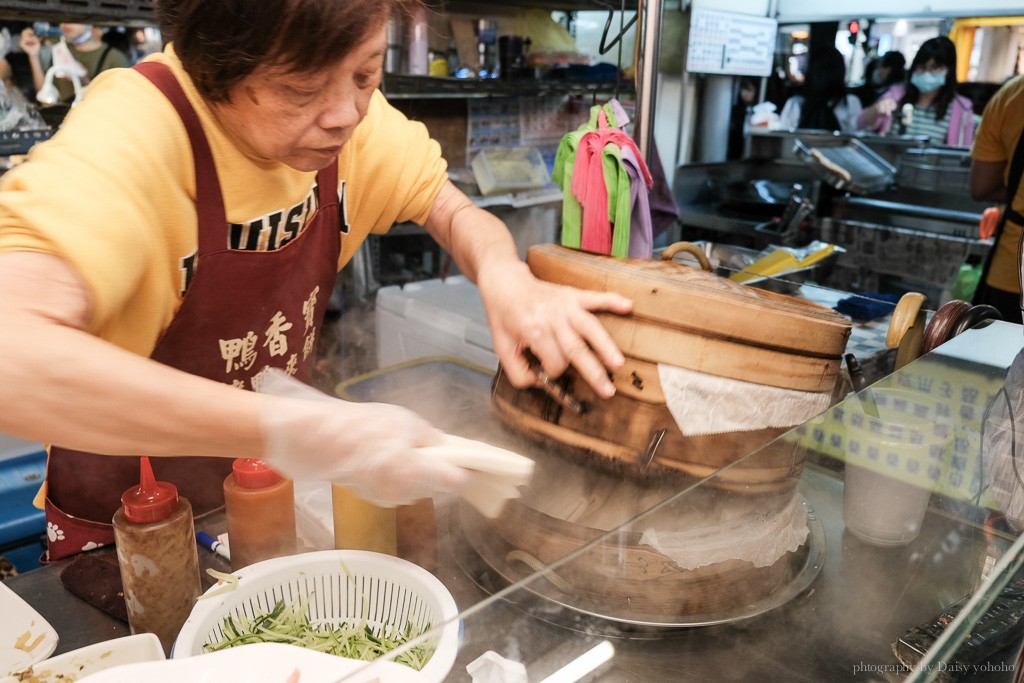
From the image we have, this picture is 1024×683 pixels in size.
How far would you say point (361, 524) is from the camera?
1.07m

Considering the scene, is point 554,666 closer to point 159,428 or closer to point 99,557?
point 159,428

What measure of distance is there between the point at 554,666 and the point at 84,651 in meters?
0.55

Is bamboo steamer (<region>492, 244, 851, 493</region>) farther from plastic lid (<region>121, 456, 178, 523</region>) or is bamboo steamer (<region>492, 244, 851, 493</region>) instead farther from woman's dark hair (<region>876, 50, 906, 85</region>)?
woman's dark hair (<region>876, 50, 906, 85</region>)

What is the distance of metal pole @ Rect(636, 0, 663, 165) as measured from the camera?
8.56ft

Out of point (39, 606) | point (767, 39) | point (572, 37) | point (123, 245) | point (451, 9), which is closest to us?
point (123, 245)

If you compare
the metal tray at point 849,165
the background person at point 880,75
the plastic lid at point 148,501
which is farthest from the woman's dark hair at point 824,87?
the plastic lid at point 148,501

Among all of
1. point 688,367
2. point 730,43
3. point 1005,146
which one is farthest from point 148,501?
point 730,43

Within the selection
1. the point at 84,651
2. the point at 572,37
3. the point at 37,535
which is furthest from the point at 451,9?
the point at 84,651

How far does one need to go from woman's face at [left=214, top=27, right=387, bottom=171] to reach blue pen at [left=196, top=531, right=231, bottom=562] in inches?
25.7

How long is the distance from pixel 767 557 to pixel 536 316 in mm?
473

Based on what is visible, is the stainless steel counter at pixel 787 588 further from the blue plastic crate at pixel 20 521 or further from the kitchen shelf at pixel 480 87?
the kitchen shelf at pixel 480 87

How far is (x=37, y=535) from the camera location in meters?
2.23

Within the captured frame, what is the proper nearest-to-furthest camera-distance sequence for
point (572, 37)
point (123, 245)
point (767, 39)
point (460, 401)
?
point (123, 245) → point (460, 401) → point (572, 37) → point (767, 39)

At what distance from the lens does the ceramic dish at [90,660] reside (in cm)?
87
